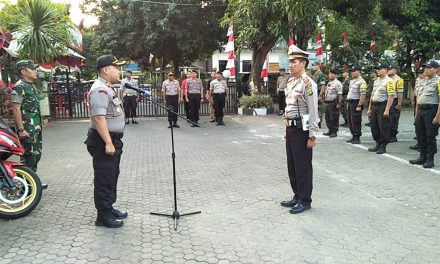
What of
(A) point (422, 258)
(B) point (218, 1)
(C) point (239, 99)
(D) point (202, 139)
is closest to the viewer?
(A) point (422, 258)

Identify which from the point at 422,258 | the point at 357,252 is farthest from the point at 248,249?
the point at 422,258

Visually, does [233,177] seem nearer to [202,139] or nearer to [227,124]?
[202,139]

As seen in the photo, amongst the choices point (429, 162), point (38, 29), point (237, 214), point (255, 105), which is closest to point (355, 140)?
point (429, 162)

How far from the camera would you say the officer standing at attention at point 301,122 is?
4.49 meters

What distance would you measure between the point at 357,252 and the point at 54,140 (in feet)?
27.2

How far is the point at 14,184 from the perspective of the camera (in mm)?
4438

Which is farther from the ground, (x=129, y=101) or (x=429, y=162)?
(x=129, y=101)

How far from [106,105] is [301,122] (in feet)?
6.77

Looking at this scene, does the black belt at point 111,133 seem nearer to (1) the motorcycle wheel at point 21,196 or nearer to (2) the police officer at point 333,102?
(1) the motorcycle wheel at point 21,196

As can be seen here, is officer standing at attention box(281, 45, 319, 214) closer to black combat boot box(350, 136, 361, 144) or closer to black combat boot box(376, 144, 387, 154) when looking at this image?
black combat boot box(376, 144, 387, 154)

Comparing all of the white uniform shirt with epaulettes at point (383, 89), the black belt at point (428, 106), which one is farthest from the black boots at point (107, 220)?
the white uniform shirt with epaulettes at point (383, 89)

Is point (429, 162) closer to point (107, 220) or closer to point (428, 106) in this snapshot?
point (428, 106)

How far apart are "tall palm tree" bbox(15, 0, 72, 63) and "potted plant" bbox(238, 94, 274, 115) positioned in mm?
6361

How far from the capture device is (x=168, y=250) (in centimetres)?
370
